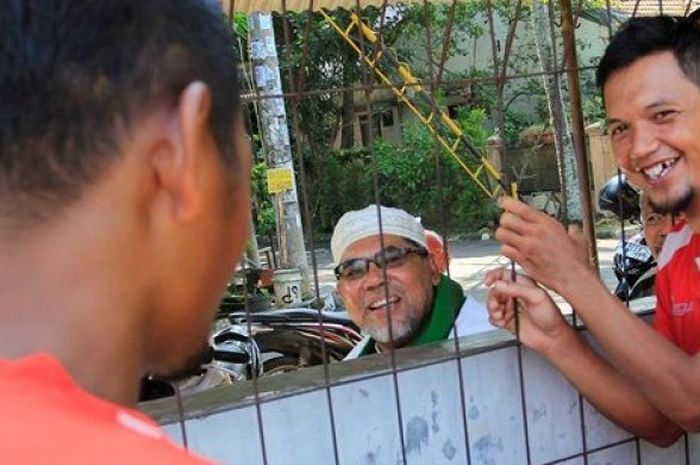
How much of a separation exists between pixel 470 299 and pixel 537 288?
0.87m

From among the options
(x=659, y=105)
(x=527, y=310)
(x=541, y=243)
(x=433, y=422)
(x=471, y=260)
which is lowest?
(x=471, y=260)

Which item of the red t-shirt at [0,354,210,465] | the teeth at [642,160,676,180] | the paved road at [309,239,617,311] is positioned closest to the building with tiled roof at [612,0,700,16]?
the teeth at [642,160,676,180]

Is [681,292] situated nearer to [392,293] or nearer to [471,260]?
[392,293]

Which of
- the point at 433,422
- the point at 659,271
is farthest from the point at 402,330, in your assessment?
the point at 659,271

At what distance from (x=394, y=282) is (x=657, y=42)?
1164mm

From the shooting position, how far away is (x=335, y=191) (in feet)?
36.3

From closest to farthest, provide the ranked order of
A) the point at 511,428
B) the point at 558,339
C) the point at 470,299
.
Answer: the point at 558,339, the point at 511,428, the point at 470,299

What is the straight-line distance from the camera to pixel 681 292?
202 cm

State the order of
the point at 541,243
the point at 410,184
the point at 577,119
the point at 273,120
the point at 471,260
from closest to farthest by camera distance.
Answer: the point at 541,243 → the point at 577,119 → the point at 273,120 → the point at 410,184 → the point at 471,260

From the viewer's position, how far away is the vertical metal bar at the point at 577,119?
244 centimetres

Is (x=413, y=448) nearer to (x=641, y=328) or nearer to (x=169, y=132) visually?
(x=641, y=328)

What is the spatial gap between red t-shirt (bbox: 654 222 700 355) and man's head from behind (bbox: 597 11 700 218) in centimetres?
15

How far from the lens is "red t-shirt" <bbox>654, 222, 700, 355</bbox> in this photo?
1.99 metres

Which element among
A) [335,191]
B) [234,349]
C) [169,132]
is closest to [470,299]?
[169,132]
